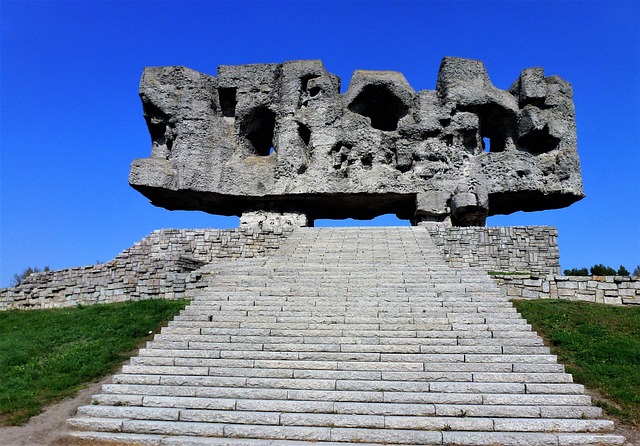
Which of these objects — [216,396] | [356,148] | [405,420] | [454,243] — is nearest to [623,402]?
[405,420]

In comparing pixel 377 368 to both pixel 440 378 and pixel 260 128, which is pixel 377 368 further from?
pixel 260 128

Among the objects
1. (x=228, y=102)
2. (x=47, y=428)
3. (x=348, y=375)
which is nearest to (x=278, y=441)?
(x=348, y=375)

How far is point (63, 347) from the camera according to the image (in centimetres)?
1070

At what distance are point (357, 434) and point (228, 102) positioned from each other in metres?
16.3

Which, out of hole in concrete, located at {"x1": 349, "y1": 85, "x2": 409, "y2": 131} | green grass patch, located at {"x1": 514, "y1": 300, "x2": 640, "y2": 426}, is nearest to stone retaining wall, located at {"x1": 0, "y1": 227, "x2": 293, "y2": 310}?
hole in concrete, located at {"x1": 349, "y1": 85, "x2": 409, "y2": 131}

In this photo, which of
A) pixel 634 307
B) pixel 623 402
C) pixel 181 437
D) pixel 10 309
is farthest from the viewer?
pixel 10 309

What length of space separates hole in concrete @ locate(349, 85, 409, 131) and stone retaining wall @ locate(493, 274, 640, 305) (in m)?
8.83

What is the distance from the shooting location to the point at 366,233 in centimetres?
1673

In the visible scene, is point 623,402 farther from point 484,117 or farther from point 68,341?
point 484,117

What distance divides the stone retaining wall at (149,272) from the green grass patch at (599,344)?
8162 millimetres

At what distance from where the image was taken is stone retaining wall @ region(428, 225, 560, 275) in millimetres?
15633

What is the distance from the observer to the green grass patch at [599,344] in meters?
7.80

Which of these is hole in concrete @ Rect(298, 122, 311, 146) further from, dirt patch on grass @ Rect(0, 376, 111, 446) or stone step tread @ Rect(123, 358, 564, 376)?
dirt patch on grass @ Rect(0, 376, 111, 446)

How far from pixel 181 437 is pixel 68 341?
5.38m
